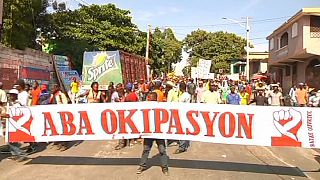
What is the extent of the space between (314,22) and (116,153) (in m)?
21.2

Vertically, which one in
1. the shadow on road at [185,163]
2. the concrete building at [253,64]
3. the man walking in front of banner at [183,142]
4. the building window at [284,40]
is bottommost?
the shadow on road at [185,163]

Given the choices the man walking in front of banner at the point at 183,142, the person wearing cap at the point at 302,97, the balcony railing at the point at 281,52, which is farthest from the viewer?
the balcony railing at the point at 281,52

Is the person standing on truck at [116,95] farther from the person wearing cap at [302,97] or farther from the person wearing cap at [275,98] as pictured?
the person wearing cap at [302,97]

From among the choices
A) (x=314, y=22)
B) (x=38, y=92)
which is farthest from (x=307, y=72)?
(x=38, y=92)

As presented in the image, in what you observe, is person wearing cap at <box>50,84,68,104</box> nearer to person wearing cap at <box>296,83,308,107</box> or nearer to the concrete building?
person wearing cap at <box>296,83,308,107</box>

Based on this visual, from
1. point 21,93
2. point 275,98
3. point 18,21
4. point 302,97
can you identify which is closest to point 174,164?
point 21,93

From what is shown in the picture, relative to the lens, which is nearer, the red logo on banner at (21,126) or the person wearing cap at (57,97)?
the red logo on banner at (21,126)

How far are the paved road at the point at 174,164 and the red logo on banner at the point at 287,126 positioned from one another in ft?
2.00

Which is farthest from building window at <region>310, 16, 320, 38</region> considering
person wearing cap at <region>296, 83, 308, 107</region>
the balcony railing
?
person wearing cap at <region>296, 83, 308, 107</region>

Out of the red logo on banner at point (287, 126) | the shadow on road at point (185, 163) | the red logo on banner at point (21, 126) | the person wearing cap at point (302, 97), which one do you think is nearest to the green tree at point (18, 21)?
the person wearing cap at point (302, 97)

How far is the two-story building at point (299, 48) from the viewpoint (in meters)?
28.2

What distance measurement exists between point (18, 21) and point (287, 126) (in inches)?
716

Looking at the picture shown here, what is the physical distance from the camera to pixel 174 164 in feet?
30.7

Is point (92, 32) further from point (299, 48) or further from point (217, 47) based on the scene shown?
point (217, 47)
